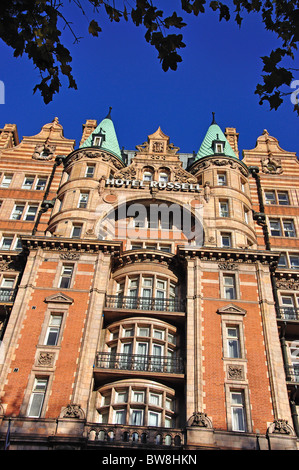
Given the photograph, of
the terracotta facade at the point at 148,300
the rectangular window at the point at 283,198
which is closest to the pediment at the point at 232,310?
the terracotta facade at the point at 148,300

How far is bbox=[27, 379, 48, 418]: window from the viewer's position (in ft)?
77.9

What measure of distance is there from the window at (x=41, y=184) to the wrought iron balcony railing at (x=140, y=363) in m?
17.2

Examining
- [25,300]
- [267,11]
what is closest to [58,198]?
[25,300]

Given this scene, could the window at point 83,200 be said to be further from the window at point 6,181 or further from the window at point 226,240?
the window at point 226,240

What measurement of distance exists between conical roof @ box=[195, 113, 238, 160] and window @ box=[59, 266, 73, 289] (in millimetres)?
16062

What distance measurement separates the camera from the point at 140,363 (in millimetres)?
25891

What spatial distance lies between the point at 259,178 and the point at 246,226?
767 centimetres

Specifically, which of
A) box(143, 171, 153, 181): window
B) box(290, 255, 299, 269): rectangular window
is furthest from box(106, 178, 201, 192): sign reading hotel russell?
box(290, 255, 299, 269): rectangular window

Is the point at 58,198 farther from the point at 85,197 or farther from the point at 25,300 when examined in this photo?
the point at 25,300

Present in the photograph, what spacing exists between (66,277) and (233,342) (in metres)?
11.0

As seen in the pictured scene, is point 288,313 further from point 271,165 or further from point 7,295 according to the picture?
point 7,295

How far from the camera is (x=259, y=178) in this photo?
41094mm

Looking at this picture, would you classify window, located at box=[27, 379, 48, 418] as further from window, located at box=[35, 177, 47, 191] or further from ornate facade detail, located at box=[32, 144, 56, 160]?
ornate facade detail, located at box=[32, 144, 56, 160]
